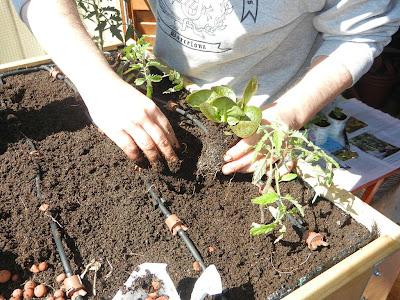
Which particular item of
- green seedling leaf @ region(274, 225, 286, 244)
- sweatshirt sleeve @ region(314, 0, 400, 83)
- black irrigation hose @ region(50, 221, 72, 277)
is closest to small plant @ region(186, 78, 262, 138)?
green seedling leaf @ region(274, 225, 286, 244)

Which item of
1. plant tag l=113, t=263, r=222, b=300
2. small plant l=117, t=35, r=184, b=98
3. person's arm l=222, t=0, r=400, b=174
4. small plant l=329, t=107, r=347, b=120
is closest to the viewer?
plant tag l=113, t=263, r=222, b=300

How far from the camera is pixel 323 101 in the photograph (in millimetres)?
1084

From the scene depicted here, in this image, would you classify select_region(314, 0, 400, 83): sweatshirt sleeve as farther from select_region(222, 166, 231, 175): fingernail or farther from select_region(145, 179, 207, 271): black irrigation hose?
select_region(145, 179, 207, 271): black irrigation hose

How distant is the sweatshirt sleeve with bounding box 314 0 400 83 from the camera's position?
112 centimetres

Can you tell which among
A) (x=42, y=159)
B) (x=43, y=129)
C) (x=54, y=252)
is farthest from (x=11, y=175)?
(x=54, y=252)

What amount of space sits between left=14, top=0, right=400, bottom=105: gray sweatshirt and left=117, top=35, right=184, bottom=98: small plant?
→ 12 centimetres

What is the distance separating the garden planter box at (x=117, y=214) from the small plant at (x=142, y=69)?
0.18m

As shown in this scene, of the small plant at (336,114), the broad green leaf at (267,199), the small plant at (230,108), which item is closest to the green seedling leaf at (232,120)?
the small plant at (230,108)

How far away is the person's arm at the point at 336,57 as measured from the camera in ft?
3.34

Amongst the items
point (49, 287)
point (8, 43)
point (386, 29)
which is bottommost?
point (8, 43)

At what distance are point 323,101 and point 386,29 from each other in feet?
1.07

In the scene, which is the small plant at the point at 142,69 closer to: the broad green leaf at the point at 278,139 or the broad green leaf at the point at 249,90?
the broad green leaf at the point at 249,90

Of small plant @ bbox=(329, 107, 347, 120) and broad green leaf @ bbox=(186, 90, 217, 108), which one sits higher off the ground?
broad green leaf @ bbox=(186, 90, 217, 108)

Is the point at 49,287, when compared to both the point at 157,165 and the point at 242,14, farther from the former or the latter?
the point at 242,14
